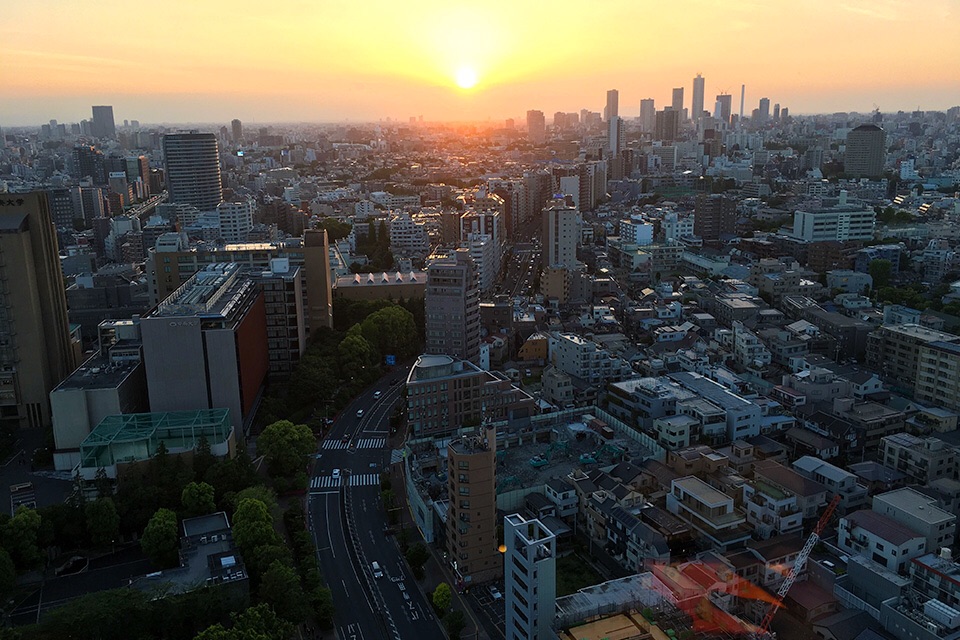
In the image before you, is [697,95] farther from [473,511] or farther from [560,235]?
[473,511]

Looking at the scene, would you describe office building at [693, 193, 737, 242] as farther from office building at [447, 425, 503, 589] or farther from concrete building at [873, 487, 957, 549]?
office building at [447, 425, 503, 589]

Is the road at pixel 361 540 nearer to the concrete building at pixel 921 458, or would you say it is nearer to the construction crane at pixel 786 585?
the construction crane at pixel 786 585

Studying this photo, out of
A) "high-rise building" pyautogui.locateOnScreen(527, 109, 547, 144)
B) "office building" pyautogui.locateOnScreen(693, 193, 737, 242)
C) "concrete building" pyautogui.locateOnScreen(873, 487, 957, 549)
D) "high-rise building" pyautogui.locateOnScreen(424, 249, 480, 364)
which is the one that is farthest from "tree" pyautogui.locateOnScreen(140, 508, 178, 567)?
"high-rise building" pyautogui.locateOnScreen(527, 109, 547, 144)

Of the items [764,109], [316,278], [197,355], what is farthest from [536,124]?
[197,355]

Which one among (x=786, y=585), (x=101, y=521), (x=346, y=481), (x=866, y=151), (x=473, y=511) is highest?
(x=866, y=151)

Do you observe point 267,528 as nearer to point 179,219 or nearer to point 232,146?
point 179,219

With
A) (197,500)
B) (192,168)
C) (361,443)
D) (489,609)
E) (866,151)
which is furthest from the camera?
(866,151)

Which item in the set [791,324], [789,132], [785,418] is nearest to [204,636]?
[785,418]
